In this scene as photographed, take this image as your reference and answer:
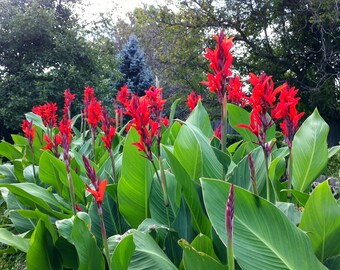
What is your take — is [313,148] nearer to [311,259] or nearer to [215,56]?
[215,56]

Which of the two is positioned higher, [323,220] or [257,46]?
[257,46]

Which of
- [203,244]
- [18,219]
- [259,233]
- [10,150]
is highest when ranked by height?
[259,233]

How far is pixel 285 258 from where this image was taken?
1095mm

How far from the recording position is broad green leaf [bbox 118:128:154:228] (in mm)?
1667

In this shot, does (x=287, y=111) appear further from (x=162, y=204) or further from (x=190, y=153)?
(x=162, y=204)

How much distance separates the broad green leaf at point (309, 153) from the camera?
68.1 inches

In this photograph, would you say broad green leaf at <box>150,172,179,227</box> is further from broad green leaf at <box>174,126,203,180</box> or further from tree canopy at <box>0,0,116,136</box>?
tree canopy at <box>0,0,116,136</box>

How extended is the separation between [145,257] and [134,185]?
0.43 meters

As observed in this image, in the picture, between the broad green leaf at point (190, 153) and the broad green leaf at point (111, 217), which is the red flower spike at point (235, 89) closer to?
the broad green leaf at point (190, 153)

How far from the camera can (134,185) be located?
167 cm

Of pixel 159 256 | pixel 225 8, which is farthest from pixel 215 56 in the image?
pixel 225 8

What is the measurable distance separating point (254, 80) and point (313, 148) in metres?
0.51

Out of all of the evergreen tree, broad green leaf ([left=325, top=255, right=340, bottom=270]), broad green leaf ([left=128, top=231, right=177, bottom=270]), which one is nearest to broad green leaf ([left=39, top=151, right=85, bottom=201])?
broad green leaf ([left=128, top=231, right=177, bottom=270])

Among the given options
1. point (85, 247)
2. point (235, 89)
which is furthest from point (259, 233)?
point (235, 89)
